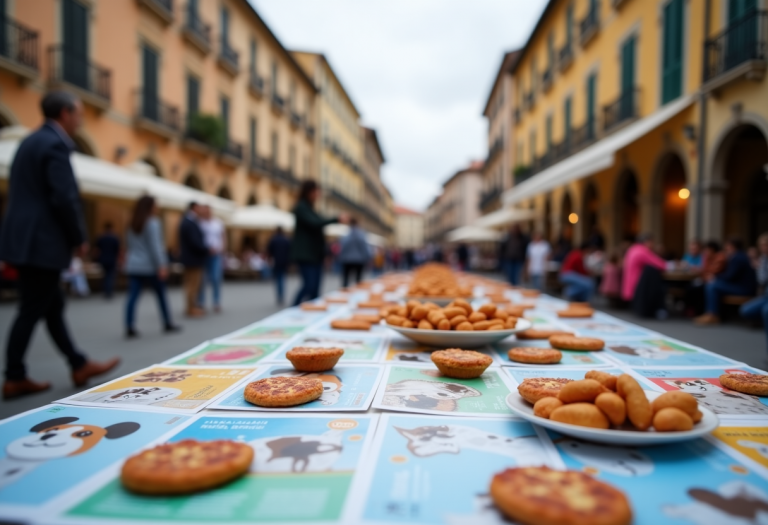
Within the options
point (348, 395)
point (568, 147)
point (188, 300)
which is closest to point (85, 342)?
point (188, 300)

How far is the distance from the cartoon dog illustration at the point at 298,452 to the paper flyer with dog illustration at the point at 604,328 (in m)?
1.76

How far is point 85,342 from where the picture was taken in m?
5.73

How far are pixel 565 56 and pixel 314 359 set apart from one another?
20.6m

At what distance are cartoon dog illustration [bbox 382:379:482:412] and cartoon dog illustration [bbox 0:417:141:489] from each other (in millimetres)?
715

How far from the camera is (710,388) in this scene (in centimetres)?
155

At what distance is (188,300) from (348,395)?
756 cm

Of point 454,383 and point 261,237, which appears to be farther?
point 261,237

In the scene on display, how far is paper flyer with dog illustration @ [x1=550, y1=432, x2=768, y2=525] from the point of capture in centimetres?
83

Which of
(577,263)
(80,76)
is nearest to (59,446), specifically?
(577,263)

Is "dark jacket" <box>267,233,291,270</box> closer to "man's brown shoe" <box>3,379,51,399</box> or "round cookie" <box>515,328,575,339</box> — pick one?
"man's brown shoe" <box>3,379,51,399</box>

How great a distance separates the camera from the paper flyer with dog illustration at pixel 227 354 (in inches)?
76.1

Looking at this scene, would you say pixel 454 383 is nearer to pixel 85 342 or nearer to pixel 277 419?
pixel 277 419

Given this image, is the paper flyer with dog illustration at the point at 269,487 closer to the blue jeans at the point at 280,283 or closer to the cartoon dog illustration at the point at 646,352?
the cartoon dog illustration at the point at 646,352

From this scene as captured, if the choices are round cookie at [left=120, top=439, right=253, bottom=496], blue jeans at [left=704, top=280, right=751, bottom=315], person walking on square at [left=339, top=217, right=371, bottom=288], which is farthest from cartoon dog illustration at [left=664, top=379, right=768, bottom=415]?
person walking on square at [left=339, top=217, right=371, bottom=288]
